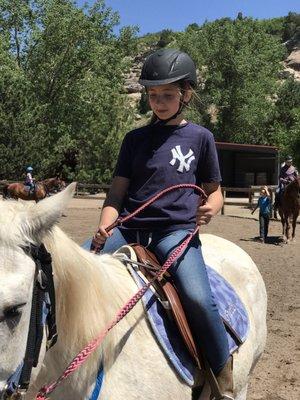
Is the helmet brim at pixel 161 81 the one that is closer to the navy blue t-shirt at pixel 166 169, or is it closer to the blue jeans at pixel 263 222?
the navy blue t-shirt at pixel 166 169

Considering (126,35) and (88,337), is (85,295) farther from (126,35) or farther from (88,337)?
(126,35)

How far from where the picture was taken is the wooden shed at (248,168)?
37656 mm

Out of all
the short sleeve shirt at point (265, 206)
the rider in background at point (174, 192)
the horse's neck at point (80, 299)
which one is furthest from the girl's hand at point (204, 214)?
the short sleeve shirt at point (265, 206)

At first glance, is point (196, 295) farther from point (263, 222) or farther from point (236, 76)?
point (236, 76)

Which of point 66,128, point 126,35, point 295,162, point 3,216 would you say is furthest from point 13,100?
point 3,216

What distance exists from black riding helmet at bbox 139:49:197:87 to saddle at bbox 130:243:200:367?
33.6 inches

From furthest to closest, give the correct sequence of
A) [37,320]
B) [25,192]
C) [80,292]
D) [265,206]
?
[25,192], [265,206], [80,292], [37,320]

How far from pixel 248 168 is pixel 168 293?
36759 mm

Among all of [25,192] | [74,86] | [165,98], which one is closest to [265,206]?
[25,192]

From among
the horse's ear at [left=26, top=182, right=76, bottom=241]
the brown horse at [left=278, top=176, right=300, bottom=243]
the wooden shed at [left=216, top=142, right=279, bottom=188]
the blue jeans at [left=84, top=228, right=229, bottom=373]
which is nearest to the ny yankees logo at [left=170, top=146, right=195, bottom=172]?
the blue jeans at [left=84, top=228, right=229, bottom=373]

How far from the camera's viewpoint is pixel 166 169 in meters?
2.51

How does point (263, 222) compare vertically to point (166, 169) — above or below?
below

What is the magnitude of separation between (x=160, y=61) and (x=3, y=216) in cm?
132

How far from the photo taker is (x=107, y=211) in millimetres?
2602
